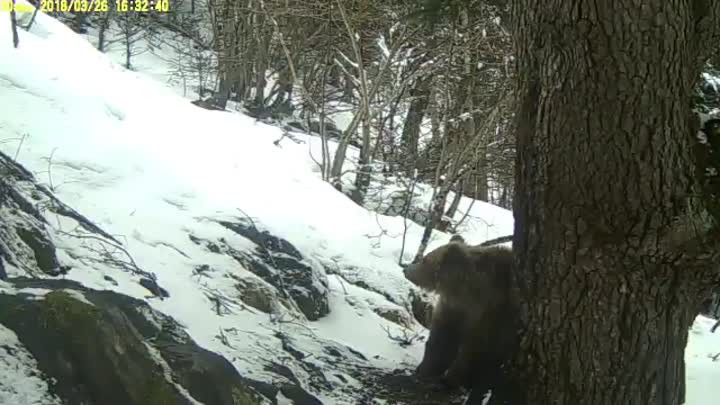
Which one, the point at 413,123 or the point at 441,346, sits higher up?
the point at 413,123

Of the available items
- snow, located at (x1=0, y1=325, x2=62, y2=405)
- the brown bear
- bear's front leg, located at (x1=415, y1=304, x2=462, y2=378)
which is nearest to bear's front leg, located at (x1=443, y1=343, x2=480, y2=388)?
the brown bear

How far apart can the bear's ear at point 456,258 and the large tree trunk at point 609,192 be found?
1.33 metres

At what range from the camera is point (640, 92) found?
3.45 m

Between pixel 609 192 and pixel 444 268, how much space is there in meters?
1.99

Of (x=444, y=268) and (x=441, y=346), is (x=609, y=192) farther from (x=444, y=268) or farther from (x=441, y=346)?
(x=444, y=268)

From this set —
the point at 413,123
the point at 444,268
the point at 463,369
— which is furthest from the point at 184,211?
the point at 413,123

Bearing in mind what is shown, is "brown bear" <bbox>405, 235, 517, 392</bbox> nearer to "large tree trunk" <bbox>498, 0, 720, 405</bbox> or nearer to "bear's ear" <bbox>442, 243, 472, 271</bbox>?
"bear's ear" <bbox>442, 243, 472, 271</bbox>

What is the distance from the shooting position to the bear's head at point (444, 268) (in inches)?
206

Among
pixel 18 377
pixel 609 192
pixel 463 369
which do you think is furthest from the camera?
pixel 463 369

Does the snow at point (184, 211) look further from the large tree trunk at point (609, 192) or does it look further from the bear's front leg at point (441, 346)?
the large tree trunk at point (609, 192)

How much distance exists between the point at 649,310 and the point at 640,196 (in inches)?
21.6

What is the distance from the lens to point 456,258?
533 centimetres

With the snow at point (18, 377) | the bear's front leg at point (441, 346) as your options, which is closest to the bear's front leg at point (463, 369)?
the bear's front leg at point (441, 346)

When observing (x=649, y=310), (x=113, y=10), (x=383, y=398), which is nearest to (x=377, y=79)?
(x=383, y=398)
